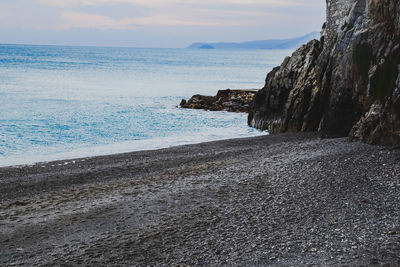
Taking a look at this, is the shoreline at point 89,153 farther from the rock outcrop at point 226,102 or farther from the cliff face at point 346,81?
the rock outcrop at point 226,102

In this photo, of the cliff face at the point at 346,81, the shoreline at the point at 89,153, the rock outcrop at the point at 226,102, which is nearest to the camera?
the cliff face at the point at 346,81

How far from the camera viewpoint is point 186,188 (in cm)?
1126

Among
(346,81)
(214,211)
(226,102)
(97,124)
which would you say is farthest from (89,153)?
(226,102)

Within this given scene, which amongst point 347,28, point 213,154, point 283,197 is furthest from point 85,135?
point 283,197

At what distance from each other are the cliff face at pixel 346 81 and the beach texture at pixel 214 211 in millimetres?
1255

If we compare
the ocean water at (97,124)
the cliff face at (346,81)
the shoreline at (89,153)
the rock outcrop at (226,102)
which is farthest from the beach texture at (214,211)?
the rock outcrop at (226,102)

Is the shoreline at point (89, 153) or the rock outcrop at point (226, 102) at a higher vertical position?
the rock outcrop at point (226, 102)

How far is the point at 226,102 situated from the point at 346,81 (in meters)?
17.1

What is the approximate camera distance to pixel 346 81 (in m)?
16.8

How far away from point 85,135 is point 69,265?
1710 centimetres

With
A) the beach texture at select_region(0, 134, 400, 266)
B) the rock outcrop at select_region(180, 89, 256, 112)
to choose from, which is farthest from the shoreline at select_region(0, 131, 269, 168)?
the rock outcrop at select_region(180, 89, 256, 112)

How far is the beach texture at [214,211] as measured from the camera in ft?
24.6

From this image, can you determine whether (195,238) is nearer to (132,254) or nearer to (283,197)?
(132,254)

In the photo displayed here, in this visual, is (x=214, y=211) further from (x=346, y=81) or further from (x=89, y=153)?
(x=89, y=153)
